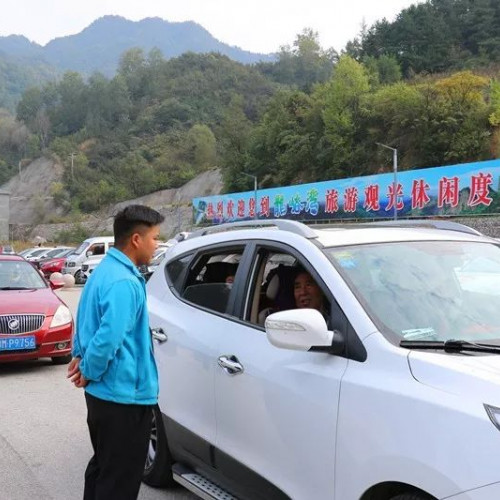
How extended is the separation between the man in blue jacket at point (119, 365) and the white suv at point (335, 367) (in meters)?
0.49

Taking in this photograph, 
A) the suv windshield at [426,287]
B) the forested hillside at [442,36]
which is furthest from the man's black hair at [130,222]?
the forested hillside at [442,36]

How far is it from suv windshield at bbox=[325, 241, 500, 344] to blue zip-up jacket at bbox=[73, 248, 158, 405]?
90 centimetres

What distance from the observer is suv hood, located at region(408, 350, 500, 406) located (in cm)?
202

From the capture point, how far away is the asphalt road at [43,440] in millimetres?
4180

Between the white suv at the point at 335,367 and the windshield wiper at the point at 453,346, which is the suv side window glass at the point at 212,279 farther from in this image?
the windshield wiper at the point at 453,346

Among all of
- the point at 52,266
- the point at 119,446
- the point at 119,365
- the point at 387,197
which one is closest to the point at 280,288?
the point at 119,365

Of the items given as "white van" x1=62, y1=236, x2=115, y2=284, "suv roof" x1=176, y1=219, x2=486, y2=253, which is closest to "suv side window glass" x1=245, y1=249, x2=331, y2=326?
"suv roof" x1=176, y1=219, x2=486, y2=253

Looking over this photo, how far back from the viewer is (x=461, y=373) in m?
2.11

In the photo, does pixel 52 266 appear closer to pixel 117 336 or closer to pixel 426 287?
pixel 117 336

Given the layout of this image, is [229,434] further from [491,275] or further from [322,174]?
[322,174]

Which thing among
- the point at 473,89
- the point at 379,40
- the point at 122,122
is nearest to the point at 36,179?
the point at 122,122

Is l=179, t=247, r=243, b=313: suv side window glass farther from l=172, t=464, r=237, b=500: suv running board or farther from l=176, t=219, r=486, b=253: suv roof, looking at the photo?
l=172, t=464, r=237, b=500: suv running board

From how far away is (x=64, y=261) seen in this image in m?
24.8

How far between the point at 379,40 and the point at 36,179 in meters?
66.9
